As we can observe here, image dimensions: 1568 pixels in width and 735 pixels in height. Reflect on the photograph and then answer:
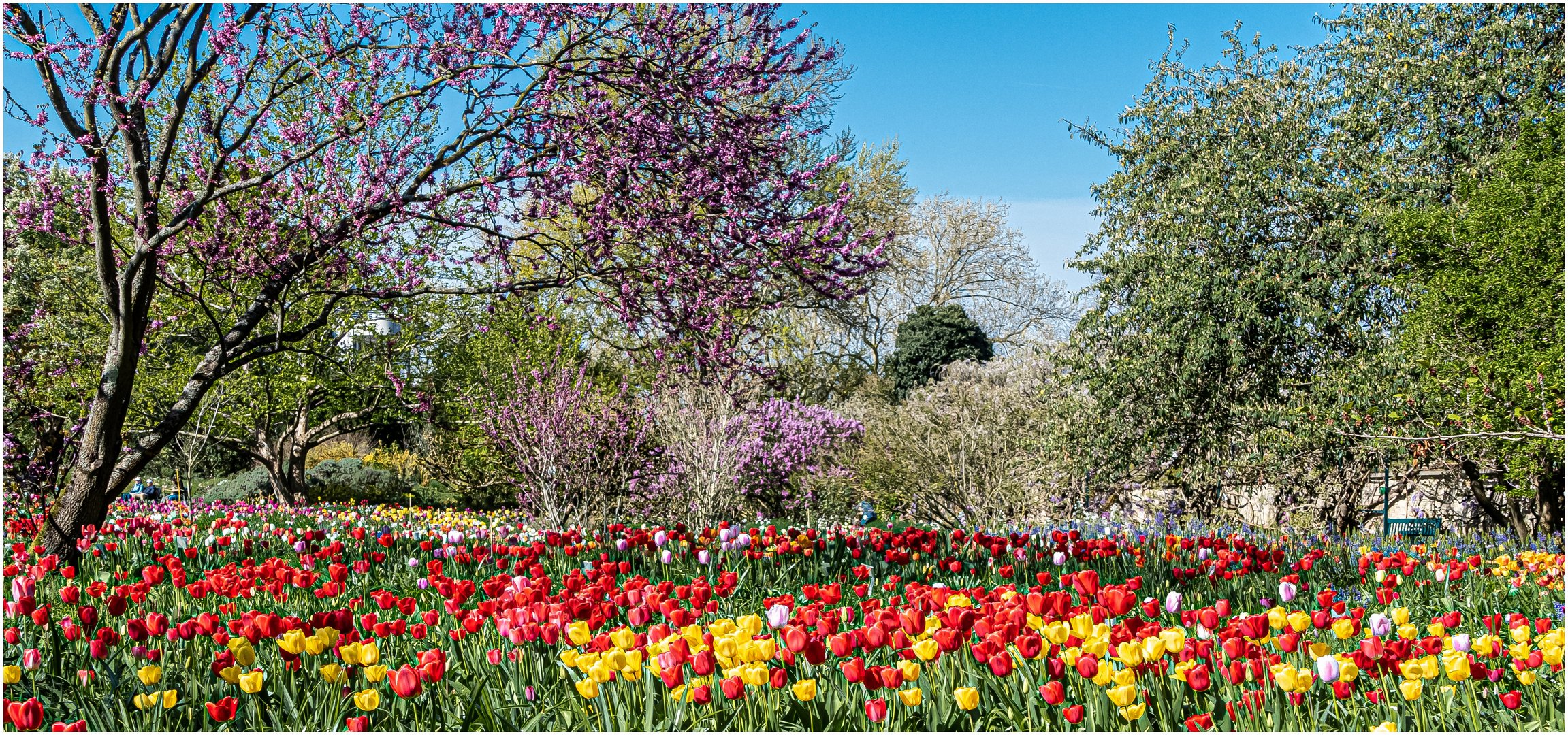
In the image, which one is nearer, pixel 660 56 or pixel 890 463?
pixel 660 56

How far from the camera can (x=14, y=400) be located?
7504mm

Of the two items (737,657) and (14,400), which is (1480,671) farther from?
(14,400)

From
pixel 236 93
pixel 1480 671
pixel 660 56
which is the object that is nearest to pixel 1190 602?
pixel 1480 671

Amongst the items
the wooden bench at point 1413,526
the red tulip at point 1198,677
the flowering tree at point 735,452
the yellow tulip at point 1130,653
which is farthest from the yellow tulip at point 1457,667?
the wooden bench at point 1413,526

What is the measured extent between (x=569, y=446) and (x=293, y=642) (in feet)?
22.0

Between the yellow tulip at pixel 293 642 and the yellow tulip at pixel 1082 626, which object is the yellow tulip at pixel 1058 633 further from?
the yellow tulip at pixel 293 642

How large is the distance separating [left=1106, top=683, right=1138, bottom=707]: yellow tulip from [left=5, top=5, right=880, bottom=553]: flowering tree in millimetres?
2994

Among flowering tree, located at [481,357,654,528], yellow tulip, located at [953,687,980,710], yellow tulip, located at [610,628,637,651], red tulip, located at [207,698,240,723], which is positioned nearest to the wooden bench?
flowering tree, located at [481,357,654,528]

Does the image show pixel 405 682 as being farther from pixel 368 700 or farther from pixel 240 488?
pixel 240 488

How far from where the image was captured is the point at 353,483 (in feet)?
50.4

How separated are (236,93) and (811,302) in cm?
1189

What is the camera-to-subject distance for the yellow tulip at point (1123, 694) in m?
1.97

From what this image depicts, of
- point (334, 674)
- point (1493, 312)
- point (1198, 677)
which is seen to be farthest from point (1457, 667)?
point (1493, 312)

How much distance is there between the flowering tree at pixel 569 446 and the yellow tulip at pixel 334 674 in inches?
256
